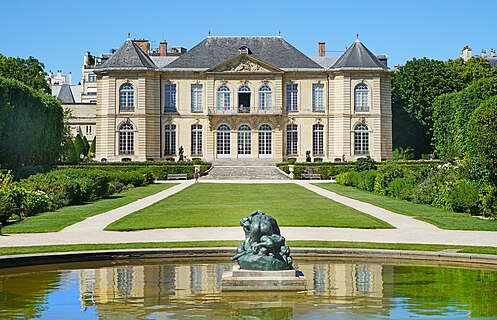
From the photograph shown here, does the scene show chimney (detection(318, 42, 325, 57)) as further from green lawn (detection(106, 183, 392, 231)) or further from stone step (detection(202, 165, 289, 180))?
green lawn (detection(106, 183, 392, 231))

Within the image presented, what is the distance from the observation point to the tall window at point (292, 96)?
2137 inches

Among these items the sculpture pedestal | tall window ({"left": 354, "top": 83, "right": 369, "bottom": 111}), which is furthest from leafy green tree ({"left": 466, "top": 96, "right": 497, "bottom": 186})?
tall window ({"left": 354, "top": 83, "right": 369, "bottom": 111})

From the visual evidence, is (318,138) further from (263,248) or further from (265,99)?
(263,248)

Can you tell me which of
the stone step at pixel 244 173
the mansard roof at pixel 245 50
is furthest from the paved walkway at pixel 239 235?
the mansard roof at pixel 245 50

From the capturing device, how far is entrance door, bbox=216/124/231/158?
178 ft

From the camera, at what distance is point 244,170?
46625 millimetres

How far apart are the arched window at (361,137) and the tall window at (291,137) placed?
430 cm

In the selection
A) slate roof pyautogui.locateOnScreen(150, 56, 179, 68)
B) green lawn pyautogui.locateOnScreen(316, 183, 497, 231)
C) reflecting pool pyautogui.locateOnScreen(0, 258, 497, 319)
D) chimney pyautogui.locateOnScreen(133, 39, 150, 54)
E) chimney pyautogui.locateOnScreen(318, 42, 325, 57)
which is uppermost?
chimney pyautogui.locateOnScreen(133, 39, 150, 54)

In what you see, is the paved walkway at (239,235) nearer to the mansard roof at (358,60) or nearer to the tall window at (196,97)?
the mansard roof at (358,60)

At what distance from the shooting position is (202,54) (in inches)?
2176

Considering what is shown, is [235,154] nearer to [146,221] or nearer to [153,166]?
[153,166]

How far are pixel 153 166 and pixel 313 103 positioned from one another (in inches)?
601

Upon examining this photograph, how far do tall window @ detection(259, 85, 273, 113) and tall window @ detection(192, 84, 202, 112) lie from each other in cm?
437

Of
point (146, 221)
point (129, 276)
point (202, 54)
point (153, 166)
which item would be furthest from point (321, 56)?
point (129, 276)
